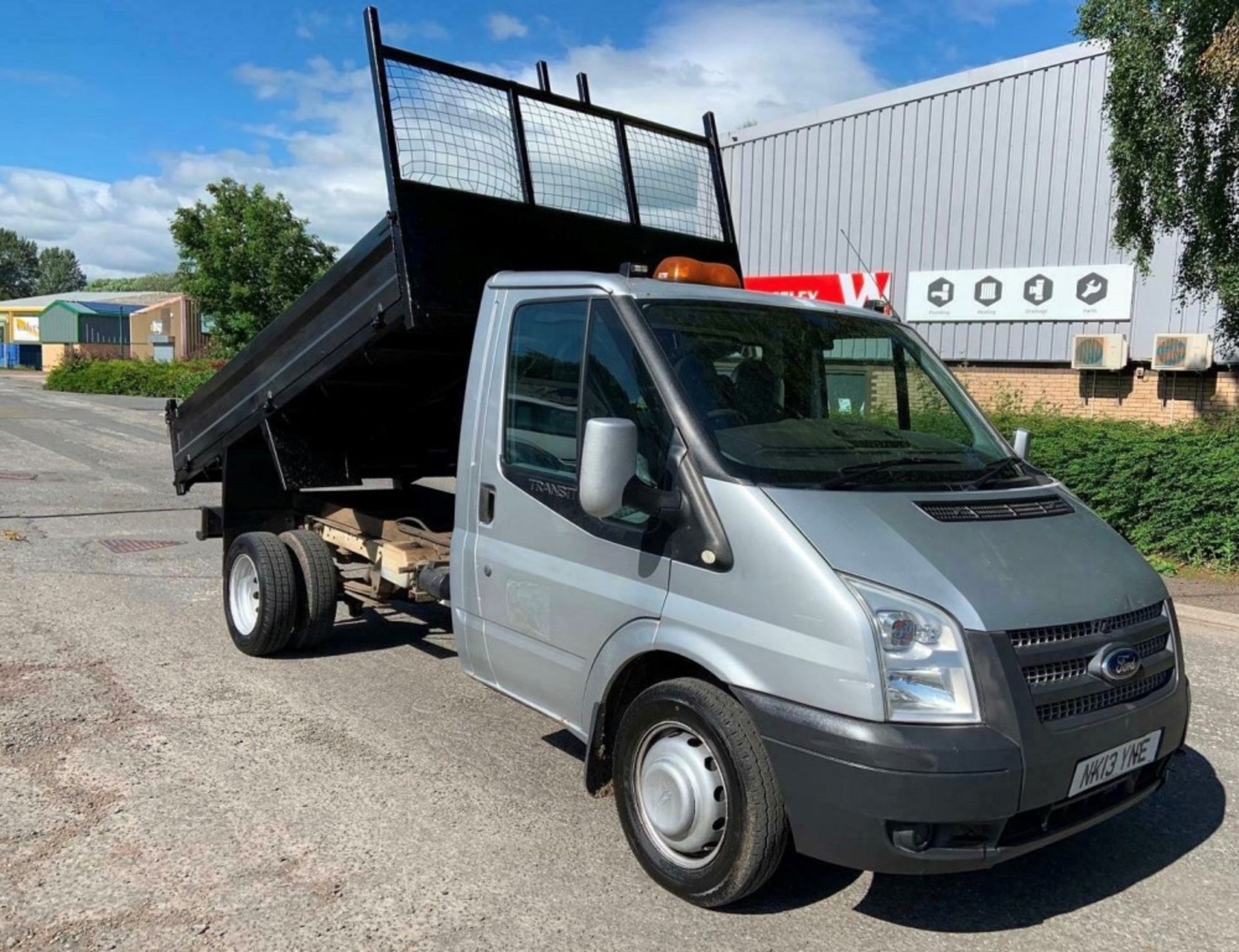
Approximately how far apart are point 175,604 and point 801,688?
19.8ft

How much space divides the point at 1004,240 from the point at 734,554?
14965 millimetres

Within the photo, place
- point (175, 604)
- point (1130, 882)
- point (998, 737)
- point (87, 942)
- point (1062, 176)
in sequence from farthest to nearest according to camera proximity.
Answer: point (1062, 176) < point (175, 604) < point (1130, 882) < point (87, 942) < point (998, 737)

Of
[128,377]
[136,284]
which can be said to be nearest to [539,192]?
[128,377]

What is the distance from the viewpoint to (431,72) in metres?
5.20

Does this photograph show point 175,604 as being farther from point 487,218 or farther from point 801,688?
point 801,688

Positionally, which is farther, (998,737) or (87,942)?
(87,942)

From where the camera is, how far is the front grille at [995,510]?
3.39 metres

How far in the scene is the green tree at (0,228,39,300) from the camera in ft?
451

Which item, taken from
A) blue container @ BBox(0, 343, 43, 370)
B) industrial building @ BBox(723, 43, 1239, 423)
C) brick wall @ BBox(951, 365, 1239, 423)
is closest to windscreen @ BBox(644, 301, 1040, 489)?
industrial building @ BBox(723, 43, 1239, 423)

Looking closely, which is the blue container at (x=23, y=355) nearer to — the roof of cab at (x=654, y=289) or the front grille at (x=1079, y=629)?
the roof of cab at (x=654, y=289)

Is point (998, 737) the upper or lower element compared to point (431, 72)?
lower

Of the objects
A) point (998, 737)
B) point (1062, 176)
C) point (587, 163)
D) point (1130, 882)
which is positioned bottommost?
point (1130, 882)

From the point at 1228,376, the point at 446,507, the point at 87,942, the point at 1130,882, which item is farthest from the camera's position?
the point at 1228,376

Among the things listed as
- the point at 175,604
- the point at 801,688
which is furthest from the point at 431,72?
the point at 175,604
